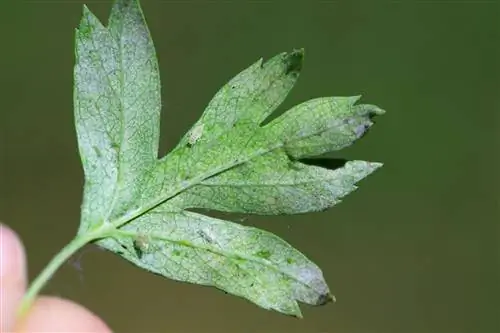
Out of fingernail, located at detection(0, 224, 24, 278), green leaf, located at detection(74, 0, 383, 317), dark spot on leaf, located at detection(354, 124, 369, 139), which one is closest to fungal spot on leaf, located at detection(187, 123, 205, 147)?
green leaf, located at detection(74, 0, 383, 317)

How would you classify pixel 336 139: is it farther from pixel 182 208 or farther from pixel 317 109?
pixel 182 208

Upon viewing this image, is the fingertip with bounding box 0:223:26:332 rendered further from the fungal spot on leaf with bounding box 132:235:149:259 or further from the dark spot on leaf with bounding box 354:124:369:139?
the dark spot on leaf with bounding box 354:124:369:139

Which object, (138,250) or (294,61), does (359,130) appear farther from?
(138,250)

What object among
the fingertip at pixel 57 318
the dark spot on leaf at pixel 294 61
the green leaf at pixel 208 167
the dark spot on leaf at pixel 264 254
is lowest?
the fingertip at pixel 57 318

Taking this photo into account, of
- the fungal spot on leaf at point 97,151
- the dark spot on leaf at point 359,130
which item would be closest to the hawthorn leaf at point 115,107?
the fungal spot on leaf at point 97,151

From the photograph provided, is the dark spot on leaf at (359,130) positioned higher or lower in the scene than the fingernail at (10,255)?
higher

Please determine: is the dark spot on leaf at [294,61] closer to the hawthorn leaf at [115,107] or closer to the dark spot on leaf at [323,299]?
the hawthorn leaf at [115,107]

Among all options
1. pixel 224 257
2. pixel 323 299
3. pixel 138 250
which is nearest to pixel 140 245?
pixel 138 250
